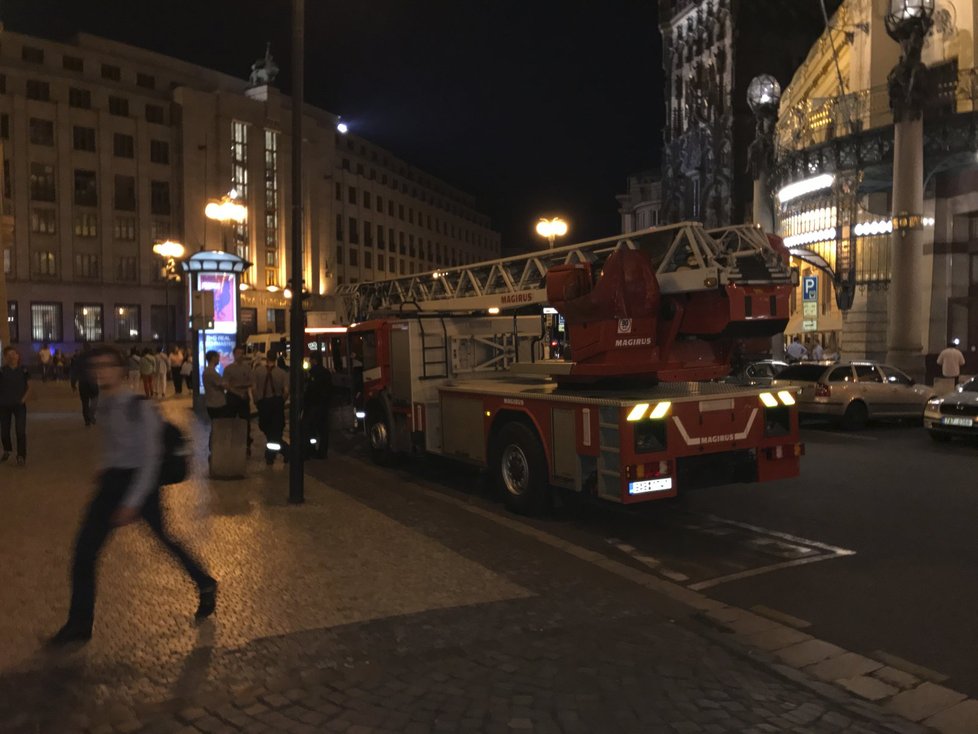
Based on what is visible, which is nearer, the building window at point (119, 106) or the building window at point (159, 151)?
the building window at point (119, 106)

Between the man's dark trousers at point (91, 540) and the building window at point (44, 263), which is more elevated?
the building window at point (44, 263)

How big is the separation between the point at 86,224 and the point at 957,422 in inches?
2359

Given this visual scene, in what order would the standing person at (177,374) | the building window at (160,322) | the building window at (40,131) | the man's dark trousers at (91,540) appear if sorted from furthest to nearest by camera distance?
the building window at (160,322) → the building window at (40,131) → the standing person at (177,374) → the man's dark trousers at (91,540)

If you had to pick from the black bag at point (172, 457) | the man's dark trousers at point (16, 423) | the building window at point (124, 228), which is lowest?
the man's dark trousers at point (16, 423)

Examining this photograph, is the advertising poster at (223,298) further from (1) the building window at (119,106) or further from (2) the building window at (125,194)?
(1) the building window at (119,106)

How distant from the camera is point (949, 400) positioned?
14.7m

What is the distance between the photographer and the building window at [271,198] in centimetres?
6788

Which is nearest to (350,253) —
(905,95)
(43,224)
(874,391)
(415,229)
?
(415,229)

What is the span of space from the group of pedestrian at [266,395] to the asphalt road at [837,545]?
1747 millimetres

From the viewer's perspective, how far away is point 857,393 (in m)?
17.1

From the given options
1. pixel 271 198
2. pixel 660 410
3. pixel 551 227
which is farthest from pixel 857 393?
pixel 271 198

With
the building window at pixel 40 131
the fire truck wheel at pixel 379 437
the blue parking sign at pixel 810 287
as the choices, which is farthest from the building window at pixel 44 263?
the fire truck wheel at pixel 379 437

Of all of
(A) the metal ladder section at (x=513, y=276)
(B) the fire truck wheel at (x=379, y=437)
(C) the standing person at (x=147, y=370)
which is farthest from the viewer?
(C) the standing person at (x=147, y=370)

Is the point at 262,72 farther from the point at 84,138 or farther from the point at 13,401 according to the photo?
the point at 13,401
